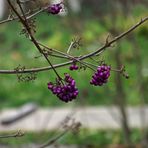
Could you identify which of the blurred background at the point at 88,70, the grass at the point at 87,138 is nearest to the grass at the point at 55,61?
the blurred background at the point at 88,70

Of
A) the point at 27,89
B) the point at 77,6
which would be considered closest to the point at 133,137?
the point at 27,89

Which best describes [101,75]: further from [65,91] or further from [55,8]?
[55,8]

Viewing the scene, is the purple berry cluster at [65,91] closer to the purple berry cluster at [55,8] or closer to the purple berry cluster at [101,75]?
the purple berry cluster at [101,75]

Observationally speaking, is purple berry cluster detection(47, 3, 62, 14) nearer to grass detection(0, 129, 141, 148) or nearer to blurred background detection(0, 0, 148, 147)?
blurred background detection(0, 0, 148, 147)

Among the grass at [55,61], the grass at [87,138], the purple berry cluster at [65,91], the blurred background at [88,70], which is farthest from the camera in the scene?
the grass at [55,61]

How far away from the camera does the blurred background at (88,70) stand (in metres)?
5.30

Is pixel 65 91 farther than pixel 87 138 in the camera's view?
No

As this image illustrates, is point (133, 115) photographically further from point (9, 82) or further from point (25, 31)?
point (25, 31)

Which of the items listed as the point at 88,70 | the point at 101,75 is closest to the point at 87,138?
the point at 88,70

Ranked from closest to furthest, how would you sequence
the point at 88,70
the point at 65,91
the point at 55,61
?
the point at 65,91 < the point at 88,70 < the point at 55,61

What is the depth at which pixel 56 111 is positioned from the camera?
782cm

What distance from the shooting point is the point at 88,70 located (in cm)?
908

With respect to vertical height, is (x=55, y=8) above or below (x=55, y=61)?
below

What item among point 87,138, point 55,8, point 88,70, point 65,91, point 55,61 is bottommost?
point 65,91
